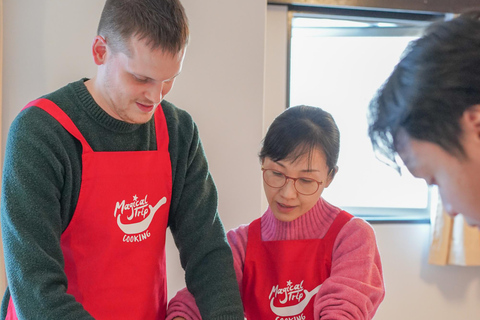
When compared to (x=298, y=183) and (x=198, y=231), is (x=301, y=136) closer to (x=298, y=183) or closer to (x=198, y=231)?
(x=298, y=183)

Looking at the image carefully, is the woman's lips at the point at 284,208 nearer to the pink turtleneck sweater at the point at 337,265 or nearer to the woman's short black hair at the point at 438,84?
the pink turtleneck sweater at the point at 337,265

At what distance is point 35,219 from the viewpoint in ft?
2.96

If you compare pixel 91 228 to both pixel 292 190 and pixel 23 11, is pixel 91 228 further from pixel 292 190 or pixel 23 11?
pixel 23 11

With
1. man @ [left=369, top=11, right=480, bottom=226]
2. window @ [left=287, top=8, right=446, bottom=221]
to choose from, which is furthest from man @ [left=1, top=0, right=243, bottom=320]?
window @ [left=287, top=8, right=446, bottom=221]

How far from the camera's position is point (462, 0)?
7.68ft

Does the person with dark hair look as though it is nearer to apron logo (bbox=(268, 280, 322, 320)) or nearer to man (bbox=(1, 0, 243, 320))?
apron logo (bbox=(268, 280, 322, 320))

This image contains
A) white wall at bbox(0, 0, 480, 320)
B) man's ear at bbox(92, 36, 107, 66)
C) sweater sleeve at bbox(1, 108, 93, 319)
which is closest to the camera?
sweater sleeve at bbox(1, 108, 93, 319)

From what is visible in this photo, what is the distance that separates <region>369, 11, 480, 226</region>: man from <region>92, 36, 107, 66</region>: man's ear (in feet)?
1.88

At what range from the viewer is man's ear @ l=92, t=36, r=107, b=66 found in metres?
0.99

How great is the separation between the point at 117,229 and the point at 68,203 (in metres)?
0.11

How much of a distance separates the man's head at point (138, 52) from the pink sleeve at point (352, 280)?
550mm

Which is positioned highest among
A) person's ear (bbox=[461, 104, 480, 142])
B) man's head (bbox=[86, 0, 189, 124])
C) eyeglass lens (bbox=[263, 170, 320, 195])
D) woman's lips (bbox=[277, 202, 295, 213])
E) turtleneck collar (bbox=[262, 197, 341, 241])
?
man's head (bbox=[86, 0, 189, 124])

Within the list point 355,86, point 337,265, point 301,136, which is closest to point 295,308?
point 337,265

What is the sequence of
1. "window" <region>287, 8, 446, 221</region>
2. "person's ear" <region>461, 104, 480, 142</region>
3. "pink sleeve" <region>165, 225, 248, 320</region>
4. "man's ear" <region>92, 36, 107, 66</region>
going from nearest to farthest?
"person's ear" <region>461, 104, 480, 142</region>
"man's ear" <region>92, 36, 107, 66</region>
"pink sleeve" <region>165, 225, 248, 320</region>
"window" <region>287, 8, 446, 221</region>
